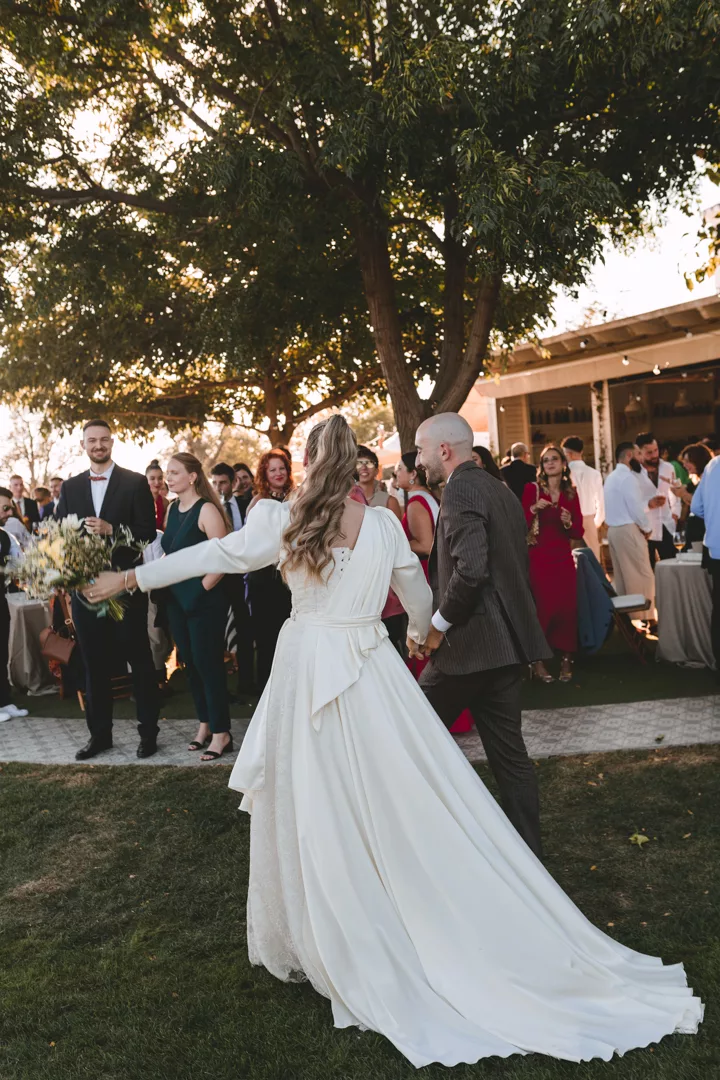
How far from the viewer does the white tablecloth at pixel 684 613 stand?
8.74 m

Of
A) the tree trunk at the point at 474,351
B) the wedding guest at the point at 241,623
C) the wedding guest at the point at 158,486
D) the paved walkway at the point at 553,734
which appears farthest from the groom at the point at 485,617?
the wedding guest at the point at 158,486

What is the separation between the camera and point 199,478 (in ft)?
21.7

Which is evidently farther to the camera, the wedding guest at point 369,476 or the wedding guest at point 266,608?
the wedding guest at point 266,608

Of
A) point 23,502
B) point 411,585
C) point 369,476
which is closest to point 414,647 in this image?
point 411,585

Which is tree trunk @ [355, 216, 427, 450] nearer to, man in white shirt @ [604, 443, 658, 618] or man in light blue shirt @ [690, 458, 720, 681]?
man in white shirt @ [604, 443, 658, 618]

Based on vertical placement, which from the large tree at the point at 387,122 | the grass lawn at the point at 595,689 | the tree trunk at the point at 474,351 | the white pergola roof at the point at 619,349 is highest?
the large tree at the point at 387,122

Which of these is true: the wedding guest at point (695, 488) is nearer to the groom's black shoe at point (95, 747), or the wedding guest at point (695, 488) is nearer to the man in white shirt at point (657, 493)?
the man in white shirt at point (657, 493)

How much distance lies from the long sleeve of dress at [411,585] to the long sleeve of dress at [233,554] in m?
0.42

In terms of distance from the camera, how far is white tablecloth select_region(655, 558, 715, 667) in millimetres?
8742

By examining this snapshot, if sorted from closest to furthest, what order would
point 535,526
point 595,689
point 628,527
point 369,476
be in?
point 369,476 < point 595,689 < point 535,526 < point 628,527

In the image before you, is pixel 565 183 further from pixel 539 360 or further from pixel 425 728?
pixel 539 360

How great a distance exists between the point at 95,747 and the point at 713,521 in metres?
5.28

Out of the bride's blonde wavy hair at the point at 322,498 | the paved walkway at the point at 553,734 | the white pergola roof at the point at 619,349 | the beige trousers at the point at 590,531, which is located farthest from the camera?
the white pergola roof at the point at 619,349

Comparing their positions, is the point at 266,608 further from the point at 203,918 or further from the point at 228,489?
the point at 203,918
